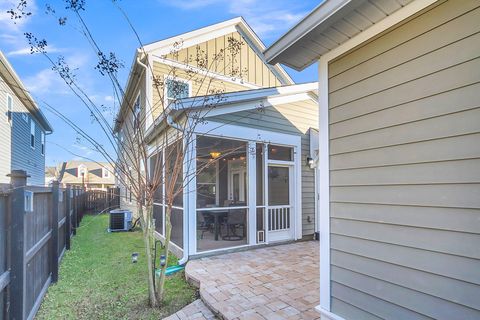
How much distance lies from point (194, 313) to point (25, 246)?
6.67 ft

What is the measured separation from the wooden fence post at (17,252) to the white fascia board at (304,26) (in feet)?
9.47

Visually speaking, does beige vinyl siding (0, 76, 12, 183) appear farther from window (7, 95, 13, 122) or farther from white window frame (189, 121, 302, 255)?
white window frame (189, 121, 302, 255)

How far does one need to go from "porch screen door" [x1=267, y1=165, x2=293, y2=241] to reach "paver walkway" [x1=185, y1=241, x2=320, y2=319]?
0.82 metres

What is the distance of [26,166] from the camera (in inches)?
560

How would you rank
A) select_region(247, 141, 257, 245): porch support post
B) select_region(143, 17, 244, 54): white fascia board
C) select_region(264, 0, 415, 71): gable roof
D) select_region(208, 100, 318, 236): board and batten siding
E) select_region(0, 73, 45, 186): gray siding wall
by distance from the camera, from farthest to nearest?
1. select_region(0, 73, 45, 186): gray siding wall
2. select_region(143, 17, 244, 54): white fascia board
3. select_region(208, 100, 318, 236): board and batten siding
4. select_region(247, 141, 257, 245): porch support post
5. select_region(264, 0, 415, 71): gable roof

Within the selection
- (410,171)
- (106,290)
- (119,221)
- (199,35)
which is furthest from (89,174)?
(410,171)

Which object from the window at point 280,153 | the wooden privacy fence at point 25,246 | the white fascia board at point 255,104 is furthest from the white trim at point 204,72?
the wooden privacy fence at point 25,246

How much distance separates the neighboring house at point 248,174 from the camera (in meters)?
5.79

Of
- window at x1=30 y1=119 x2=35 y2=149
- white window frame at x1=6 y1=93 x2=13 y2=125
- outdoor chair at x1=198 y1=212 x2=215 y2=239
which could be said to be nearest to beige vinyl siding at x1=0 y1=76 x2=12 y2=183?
white window frame at x1=6 y1=93 x2=13 y2=125

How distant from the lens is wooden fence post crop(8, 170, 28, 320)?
2.64 meters

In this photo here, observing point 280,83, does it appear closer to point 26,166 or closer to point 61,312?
point 61,312

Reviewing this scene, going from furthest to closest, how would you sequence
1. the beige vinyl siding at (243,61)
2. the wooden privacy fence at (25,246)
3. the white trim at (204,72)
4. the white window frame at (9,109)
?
the white window frame at (9,109) < the beige vinyl siding at (243,61) < the white trim at (204,72) < the wooden privacy fence at (25,246)

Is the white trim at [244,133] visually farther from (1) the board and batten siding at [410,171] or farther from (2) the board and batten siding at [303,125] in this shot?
(1) the board and batten siding at [410,171]

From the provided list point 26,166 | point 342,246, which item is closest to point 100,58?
point 342,246
